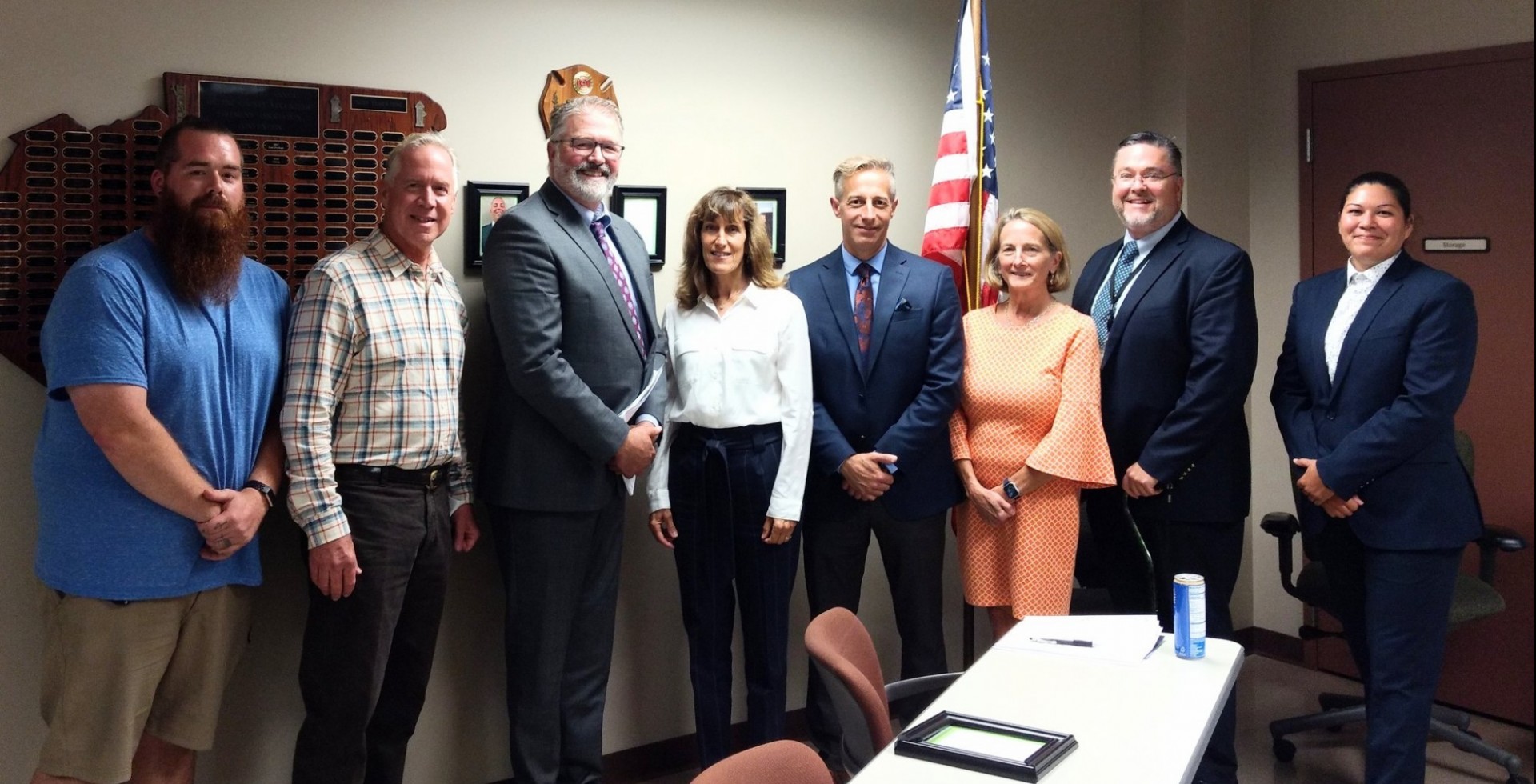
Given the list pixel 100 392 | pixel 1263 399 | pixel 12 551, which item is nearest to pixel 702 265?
pixel 100 392

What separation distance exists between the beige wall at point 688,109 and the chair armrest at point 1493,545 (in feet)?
2.99

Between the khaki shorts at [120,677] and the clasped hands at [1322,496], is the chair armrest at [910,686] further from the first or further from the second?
the khaki shorts at [120,677]

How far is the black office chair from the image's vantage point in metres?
3.53

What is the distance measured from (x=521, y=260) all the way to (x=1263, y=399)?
3167 mm

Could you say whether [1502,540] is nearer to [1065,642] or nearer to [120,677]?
[1065,642]

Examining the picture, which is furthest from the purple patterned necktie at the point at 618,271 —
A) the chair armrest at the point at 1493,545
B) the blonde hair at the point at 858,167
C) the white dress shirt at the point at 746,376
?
the chair armrest at the point at 1493,545

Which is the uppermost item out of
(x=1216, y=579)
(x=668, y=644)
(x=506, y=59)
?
(x=506, y=59)

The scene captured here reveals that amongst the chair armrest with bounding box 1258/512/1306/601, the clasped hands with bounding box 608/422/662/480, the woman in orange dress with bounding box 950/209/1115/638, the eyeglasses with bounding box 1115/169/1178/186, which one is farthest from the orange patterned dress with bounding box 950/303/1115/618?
the chair armrest with bounding box 1258/512/1306/601

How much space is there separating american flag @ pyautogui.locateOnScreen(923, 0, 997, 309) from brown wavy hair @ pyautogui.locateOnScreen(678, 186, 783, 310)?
0.74m

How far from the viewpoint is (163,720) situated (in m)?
2.46

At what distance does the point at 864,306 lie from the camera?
3.33 metres

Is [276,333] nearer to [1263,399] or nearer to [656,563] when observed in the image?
[656,563]

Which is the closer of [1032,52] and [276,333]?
[276,333]

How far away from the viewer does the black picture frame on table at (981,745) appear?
173 cm
